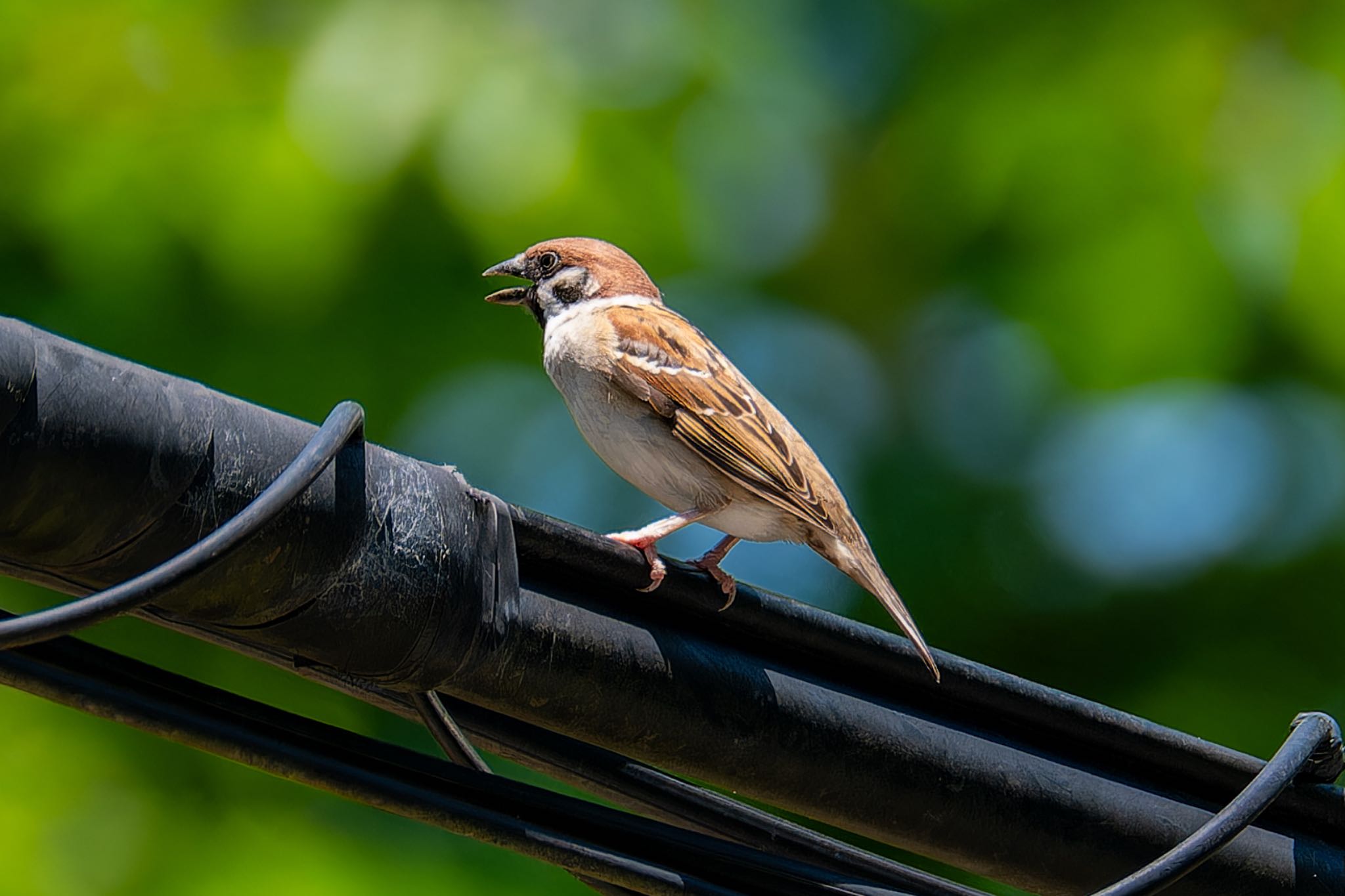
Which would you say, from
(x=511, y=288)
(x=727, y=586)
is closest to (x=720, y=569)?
(x=727, y=586)

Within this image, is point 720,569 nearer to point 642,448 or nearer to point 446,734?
point 446,734

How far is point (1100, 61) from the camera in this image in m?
6.18

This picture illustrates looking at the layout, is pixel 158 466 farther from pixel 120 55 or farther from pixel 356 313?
pixel 120 55

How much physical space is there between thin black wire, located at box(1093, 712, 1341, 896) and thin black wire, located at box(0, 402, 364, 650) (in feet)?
4.18

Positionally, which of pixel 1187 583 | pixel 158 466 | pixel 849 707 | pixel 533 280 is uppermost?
pixel 533 280

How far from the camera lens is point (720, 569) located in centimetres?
289

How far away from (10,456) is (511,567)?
77cm

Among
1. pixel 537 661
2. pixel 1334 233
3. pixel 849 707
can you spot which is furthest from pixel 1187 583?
pixel 537 661

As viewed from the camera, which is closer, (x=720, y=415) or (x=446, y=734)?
(x=446, y=734)

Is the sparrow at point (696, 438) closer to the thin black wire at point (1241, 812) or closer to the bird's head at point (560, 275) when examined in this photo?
the bird's head at point (560, 275)

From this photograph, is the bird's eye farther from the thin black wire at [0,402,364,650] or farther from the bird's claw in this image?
the thin black wire at [0,402,364,650]

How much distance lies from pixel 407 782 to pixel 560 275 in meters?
2.94

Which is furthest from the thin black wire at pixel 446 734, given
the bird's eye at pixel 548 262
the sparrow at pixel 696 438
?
the bird's eye at pixel 548 262

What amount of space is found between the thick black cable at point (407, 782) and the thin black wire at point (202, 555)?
0.11 metres
